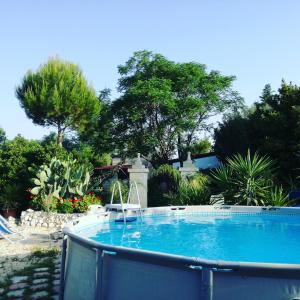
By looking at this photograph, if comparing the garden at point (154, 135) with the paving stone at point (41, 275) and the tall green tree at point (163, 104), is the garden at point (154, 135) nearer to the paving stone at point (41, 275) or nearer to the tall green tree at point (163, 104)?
the tall green tree at point (163, 104)

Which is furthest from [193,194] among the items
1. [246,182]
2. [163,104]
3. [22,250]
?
[163,104]

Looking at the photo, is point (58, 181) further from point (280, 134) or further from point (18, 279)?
point (280, 134)

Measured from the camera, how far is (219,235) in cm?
1118

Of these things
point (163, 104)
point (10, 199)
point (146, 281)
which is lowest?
point (146, 281)

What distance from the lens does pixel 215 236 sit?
11.0 metres

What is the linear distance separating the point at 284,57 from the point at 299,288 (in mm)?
15194

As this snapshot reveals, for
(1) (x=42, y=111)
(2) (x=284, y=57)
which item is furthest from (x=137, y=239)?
(1) (x=42, y=111)

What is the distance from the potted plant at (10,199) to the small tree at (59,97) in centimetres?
1269

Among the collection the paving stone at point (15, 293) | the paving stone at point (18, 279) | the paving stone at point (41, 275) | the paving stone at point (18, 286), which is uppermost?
the paving stone at point (41, 275)

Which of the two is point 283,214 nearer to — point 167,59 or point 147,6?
point 147,6

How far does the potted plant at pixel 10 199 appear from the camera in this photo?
17997mm

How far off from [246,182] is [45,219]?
8.07 m

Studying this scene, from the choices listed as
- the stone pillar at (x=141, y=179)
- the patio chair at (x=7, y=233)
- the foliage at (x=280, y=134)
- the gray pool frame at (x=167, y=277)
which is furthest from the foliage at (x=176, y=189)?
the gray pool frame at (x=167, y=277)

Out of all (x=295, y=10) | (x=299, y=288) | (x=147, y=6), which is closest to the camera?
(x=299, y=288)
